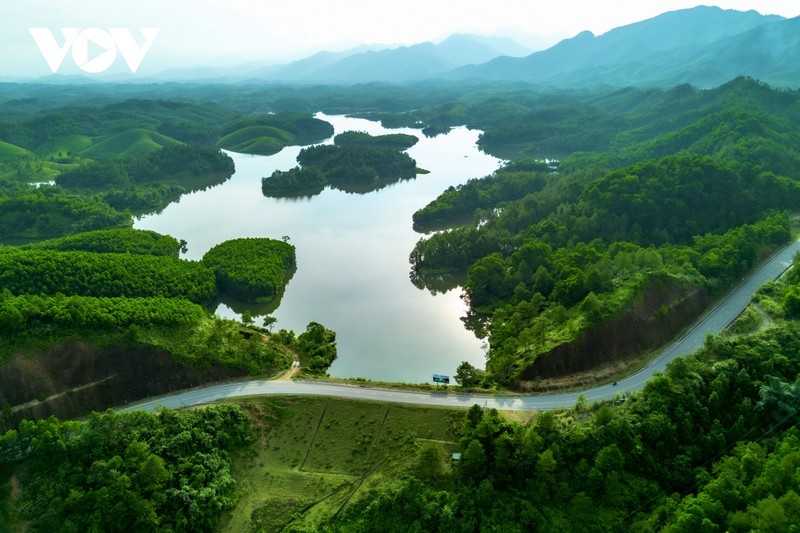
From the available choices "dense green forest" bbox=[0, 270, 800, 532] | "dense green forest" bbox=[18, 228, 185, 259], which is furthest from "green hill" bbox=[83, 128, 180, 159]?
"dense green forest" bbox=[0, 270, 800, 532]

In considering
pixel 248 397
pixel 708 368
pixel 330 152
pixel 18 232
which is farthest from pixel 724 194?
pixel 18 232

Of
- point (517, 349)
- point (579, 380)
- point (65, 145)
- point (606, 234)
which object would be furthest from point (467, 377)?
point (65, 145)

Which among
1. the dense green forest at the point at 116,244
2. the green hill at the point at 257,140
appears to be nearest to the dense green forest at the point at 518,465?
the dense green forest at the point at 116,244

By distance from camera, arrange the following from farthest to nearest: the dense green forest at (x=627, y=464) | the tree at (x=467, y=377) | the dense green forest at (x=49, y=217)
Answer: the dense green forest at (x=49, y=217) → the tree at (x=467, y=377) → the dense green forest at (x=627, y=464)

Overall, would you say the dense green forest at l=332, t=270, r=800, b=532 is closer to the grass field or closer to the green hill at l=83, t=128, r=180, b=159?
the grass field

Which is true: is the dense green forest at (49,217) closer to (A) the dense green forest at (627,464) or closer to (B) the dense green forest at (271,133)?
(B) the dense green forest at (271,133)
